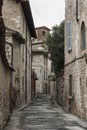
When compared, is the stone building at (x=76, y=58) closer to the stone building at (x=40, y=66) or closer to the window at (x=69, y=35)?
the window at (x=69, y=35)

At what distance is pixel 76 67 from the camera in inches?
695

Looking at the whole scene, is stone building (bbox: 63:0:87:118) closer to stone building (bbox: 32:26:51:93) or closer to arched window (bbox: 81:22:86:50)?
arched window (bbox: 81:22:86:50)

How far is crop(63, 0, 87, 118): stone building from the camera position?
1589 centimetres

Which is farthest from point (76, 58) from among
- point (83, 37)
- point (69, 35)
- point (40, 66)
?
point (40, 66)

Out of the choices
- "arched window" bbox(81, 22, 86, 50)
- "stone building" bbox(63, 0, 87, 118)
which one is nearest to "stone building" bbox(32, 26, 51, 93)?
"stone building" bbox(63, 0, 87, 118)

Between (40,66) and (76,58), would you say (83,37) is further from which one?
(40,66)

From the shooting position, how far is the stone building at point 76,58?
15.9 metres

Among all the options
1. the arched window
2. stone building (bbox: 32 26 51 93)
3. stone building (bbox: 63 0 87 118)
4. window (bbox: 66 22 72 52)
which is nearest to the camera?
stone building (bbox: 63 0 87 118)

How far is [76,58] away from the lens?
690 inches

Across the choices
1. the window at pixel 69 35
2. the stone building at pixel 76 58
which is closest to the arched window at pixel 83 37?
the stone building at pixel 76 58

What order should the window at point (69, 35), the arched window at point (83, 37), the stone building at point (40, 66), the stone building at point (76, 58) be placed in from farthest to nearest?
the stone building at point (40, 66) → the window at point (69, 35) → the arched window at point (83, 37) → the stone building at point (76, 58)

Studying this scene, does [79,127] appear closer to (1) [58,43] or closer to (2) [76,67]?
(2) [76,67]

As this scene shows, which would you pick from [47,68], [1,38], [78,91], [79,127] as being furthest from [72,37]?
[47,68]

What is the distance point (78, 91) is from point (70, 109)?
2.88 metres
